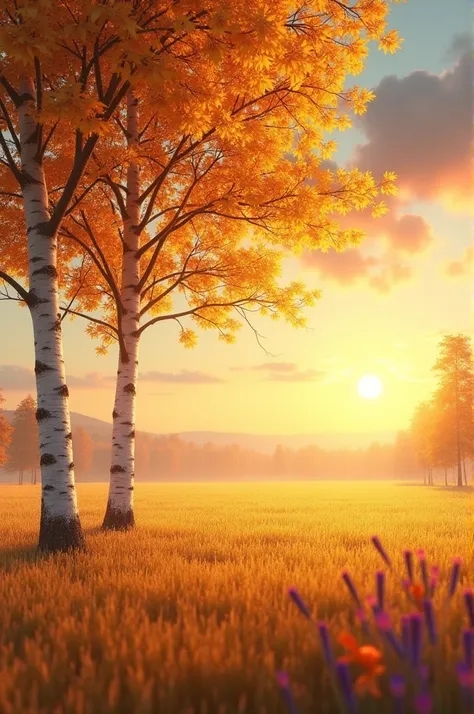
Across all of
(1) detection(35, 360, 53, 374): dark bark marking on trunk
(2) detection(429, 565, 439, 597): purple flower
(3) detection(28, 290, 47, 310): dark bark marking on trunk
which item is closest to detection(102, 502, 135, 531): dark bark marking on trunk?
(1) detection(35, 360, 53, 374): dark bark marking on trunk

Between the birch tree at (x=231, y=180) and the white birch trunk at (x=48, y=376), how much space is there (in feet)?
6.73

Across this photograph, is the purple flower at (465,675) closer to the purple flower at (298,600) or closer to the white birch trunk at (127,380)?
the purple flower at (298,600)

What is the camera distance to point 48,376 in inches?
334

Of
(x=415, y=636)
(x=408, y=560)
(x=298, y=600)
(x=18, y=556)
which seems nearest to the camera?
(x=415, y=636)

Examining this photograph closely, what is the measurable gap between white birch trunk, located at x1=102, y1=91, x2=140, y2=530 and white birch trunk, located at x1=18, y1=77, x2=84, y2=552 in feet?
9.46

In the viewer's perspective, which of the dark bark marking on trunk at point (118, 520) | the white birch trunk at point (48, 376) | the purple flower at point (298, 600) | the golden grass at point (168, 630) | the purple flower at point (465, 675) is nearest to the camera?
the purple flower at point (465, 675)

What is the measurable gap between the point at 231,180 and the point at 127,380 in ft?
15.7

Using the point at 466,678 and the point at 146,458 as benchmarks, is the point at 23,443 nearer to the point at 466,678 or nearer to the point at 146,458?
the point at 146,458

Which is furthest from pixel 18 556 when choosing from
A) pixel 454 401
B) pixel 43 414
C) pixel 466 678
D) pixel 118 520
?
pixel 454 401

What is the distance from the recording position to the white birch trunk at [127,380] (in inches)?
456

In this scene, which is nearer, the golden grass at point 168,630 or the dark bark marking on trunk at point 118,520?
the golden grass at point 168,630

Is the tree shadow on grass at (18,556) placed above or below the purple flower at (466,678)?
below

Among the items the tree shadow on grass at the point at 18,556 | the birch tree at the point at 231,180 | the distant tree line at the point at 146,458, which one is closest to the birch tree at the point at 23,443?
the distant tree line at the point at 146,458

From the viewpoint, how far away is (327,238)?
442 inches
